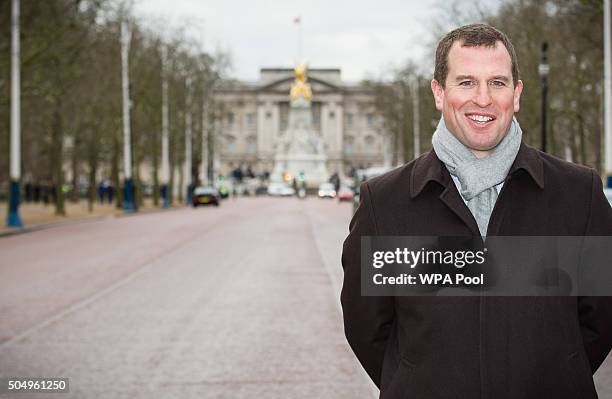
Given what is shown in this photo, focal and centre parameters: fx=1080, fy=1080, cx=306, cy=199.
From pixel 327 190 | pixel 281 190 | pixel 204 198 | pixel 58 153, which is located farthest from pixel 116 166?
pixel 281 190

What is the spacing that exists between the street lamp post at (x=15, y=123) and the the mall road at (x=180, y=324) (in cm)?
1052

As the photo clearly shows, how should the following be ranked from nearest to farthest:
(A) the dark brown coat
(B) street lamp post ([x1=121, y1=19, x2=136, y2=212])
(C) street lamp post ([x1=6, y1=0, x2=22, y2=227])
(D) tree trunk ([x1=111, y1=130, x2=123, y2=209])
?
(A) the dark brown coat → (C) street lamp post ([x1=6, y1=0, x2=22, y2=227]) → (B) street lamp post ([x1=121, y1=19, x2=136, y2=212]) → (D) tree trunk ([x1=111, y1=130, x2=123, y2=209])

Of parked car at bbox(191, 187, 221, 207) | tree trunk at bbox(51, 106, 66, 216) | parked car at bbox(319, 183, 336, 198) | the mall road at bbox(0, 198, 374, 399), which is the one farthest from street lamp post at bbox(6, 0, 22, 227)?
parked car at bbox(319, 183, 336, 198)

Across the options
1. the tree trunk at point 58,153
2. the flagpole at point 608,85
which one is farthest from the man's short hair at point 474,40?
the tree trunk at point 58,153

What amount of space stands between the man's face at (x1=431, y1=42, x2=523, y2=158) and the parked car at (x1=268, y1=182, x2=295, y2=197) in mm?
99175

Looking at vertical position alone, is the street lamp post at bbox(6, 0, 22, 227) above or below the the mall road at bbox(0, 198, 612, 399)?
above

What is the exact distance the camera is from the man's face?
2.99 m

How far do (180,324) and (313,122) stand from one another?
155 meters

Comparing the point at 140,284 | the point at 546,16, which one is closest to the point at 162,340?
the point at 140,284

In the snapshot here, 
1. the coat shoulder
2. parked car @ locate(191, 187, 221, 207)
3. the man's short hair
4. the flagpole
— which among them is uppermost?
the flagpole

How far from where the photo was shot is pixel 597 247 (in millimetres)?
2979

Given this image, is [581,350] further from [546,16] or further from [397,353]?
[546,16]

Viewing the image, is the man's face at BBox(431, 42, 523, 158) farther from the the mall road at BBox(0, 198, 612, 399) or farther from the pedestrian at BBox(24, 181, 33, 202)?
the pedestrian at BBox(24, 181, 33, 202)

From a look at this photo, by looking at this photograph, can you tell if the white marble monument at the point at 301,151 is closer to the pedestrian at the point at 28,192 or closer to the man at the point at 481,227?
the pedestrian at the point at 28,192
